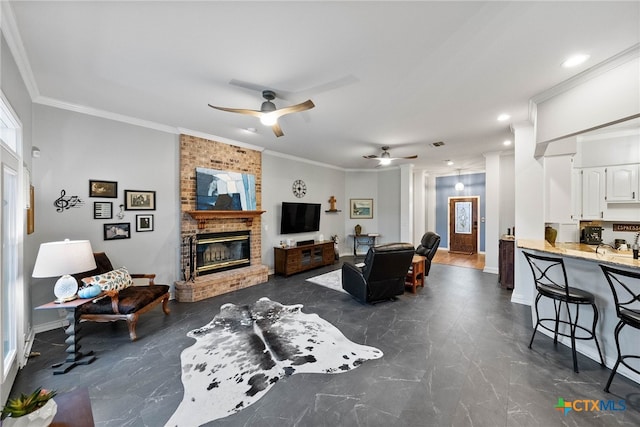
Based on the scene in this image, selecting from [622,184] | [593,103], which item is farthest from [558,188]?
[593,103]

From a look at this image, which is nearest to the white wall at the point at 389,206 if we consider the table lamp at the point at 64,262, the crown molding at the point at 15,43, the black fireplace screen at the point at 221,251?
the black fireplace screen at the point at 221,251

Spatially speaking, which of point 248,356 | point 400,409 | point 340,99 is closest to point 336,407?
point 400,409

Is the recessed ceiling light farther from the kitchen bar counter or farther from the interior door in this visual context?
the interior door

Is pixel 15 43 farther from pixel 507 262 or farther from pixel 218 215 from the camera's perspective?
pixel 507 262

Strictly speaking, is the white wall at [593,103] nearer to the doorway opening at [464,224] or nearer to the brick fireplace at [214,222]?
the brick fireplace at [214,222]

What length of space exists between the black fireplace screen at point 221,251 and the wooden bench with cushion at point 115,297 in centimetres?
120

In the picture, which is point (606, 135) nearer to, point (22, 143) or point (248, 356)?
point (248, 356)

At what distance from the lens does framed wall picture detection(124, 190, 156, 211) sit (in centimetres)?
382

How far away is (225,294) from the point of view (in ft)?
14.8

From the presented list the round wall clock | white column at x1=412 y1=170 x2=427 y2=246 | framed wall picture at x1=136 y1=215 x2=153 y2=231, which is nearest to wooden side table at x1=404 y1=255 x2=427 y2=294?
the round wall clock

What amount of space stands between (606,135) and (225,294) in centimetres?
712

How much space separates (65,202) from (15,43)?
1.99 meters

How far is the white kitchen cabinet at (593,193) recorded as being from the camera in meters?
4.22

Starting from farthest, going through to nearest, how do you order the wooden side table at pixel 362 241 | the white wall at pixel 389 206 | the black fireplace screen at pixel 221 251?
the wooden side table at pixel 362 241
the white wall at pixel 389 206
the black fireplace screen at pixel 221 251
